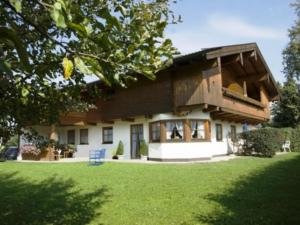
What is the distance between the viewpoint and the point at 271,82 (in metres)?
24.6

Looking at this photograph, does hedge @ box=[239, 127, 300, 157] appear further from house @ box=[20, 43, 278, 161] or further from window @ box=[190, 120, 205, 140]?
window @ box=[190, 120, 205, 140]

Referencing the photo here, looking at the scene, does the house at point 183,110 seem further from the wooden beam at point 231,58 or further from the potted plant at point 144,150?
the potted plant at point 144,150

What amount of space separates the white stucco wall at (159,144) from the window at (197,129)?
0.30 m

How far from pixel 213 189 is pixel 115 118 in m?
12.1

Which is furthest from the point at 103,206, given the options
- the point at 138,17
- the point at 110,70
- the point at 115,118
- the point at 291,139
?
the point at 291,139

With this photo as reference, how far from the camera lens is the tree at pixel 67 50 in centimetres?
177

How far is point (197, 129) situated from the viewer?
1812 centimetres

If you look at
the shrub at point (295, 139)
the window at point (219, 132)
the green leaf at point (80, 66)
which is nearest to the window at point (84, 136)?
the window at point (219, 132)

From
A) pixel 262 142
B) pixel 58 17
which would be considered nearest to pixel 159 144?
pixel 262 142

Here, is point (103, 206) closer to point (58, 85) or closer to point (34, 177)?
point (58, 85)

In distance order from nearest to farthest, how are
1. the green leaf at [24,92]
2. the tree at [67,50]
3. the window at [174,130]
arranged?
the tree at [67,50], the green leaf at [24,92], the window at [174,130]

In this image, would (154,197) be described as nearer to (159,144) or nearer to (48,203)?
(48,203)

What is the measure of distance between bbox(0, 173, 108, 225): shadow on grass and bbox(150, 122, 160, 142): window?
26.1 feet

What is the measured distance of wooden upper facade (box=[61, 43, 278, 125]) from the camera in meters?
16.0
